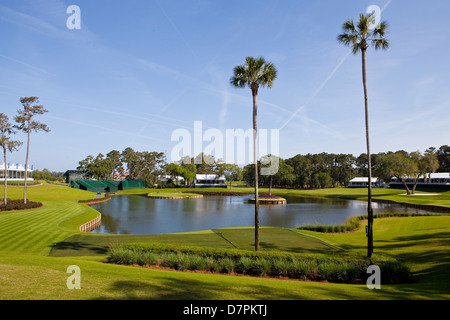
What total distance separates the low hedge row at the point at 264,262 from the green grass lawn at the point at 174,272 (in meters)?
1.32

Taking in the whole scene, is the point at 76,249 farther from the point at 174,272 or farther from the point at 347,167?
the point at 347,167

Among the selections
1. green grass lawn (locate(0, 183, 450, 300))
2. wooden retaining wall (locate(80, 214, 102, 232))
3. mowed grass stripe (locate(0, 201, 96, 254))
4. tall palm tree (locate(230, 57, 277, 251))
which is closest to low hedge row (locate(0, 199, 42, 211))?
green grass lawn (locate(0, 183, 450, 300))

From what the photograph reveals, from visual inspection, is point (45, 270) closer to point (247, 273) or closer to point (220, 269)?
point (220, 269)

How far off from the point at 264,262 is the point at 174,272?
14.2 ft

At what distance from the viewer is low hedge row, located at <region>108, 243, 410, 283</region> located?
12602 millimetres

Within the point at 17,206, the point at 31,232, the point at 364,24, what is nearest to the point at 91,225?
the point at 31,232

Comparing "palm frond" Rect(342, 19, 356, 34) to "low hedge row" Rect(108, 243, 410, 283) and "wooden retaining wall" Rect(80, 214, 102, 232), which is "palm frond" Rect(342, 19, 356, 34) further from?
"wooden retaining wall" Rect(80, 214, 102, 232)

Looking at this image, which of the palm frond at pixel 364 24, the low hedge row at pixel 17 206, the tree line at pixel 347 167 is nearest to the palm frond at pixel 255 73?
the palm frond at pixel 364 24

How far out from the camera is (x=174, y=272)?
12500 mm

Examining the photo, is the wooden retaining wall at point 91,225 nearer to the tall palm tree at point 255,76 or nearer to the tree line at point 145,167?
the tall palm tree at point 255,76

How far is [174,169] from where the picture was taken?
121 meters
